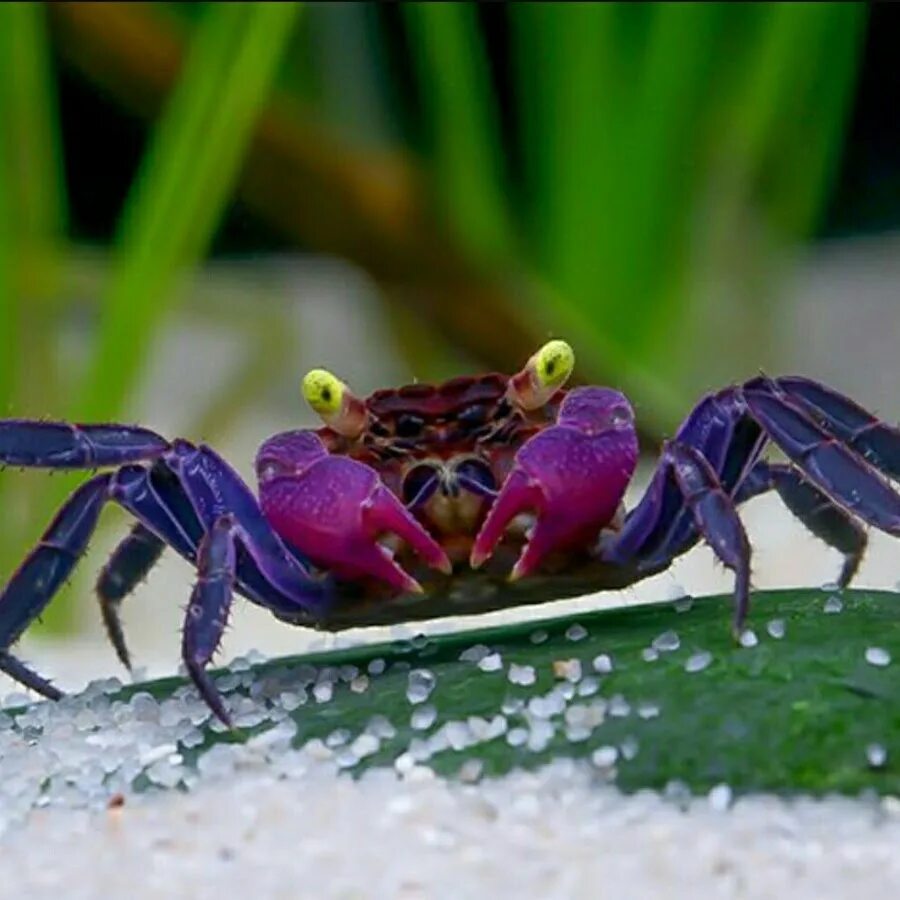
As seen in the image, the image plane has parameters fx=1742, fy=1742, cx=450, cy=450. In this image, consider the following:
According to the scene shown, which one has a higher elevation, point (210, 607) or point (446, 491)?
point (446, 491)

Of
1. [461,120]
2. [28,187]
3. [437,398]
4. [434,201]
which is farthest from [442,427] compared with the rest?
[461,120]

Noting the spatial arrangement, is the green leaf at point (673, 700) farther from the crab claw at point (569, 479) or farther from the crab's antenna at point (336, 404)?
the crab's antenna at point (336, 404)

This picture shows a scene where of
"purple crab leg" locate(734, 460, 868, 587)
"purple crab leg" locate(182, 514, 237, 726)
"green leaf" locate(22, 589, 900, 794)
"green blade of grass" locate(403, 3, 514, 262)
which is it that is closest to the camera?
"green leaf" locate(22, 589, 900, 794)

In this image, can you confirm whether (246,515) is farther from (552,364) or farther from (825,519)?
(825,519)

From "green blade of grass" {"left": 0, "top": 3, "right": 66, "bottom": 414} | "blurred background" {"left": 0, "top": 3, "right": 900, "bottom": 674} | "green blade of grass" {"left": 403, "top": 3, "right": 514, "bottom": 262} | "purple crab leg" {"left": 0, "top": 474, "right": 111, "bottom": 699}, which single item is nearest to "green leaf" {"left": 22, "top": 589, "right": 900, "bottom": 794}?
"purple crab leg" {"left": 0, "top": 474, "right": 111, "bottom": 699}

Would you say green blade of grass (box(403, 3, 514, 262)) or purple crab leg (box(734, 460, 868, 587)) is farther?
green blade of grass (box(403, 3, 514, 262))

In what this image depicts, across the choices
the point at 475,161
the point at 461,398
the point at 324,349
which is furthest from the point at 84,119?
the point at 461,398

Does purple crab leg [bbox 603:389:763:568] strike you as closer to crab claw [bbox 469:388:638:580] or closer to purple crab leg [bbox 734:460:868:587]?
crab claw [bbox 469:388:638:580]

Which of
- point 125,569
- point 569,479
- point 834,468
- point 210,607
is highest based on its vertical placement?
point 834,468
